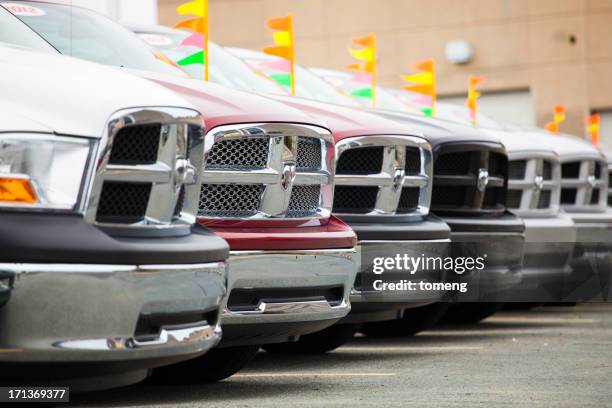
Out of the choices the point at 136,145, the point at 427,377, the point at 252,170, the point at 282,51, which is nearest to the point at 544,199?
the point at 282,51

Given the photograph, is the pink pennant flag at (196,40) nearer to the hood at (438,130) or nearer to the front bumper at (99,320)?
the hood at (438,130)

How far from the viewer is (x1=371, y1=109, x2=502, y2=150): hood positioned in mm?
8328

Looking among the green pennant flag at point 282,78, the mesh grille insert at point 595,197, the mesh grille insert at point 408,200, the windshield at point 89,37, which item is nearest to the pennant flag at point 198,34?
Result: the windshield at point 89,37

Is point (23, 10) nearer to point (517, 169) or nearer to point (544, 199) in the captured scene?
point (517, 169)

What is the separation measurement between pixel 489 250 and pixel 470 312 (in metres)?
1.69

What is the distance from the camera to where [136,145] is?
4.61 meters

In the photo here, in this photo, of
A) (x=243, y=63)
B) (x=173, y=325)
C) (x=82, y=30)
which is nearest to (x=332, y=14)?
(x=243, y=63)

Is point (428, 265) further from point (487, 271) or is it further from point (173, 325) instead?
point (173, 325)

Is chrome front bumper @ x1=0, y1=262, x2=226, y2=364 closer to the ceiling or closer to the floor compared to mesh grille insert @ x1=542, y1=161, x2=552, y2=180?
closer to the floor

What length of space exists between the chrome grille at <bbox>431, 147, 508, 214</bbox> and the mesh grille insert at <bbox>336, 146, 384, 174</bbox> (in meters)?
1.16

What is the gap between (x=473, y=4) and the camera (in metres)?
26.6

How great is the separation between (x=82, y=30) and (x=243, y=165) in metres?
1.41

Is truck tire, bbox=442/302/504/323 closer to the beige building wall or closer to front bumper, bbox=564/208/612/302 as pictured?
front bumper, bbox=564/208/612/302

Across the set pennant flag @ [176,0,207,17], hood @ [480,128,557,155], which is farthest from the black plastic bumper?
hood @ [480,128,557,155]
